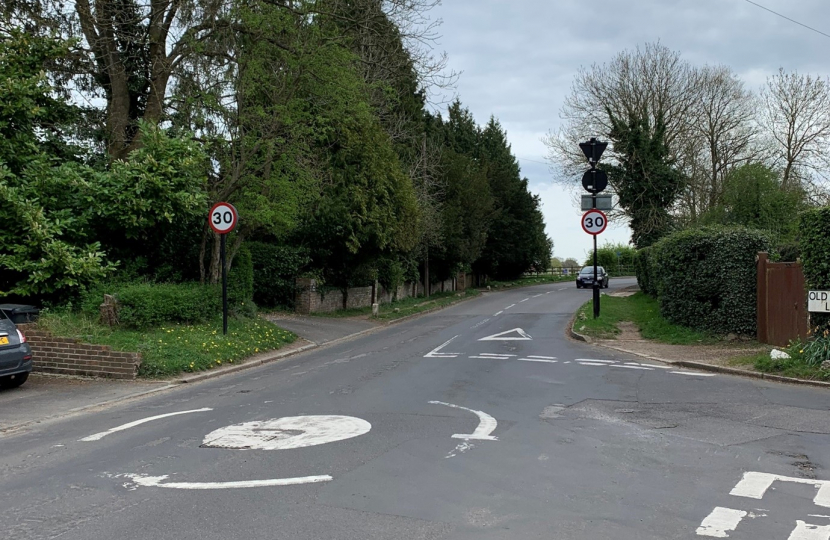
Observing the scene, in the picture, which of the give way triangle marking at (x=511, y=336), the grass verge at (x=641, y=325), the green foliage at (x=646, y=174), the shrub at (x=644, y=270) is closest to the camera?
the grass verge at (x=641, y=325)

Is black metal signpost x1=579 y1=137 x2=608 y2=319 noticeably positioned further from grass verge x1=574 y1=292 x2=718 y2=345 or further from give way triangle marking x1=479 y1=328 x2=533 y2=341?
give way triangle marking x1=479 y1=328 x2=533 y2=341

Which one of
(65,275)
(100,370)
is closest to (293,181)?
(65,275)

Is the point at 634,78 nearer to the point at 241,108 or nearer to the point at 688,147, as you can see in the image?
the point at 688,147

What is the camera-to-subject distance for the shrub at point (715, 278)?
48.6 feet

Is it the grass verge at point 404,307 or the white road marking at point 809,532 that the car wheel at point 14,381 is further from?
the grass verge at point 404,307

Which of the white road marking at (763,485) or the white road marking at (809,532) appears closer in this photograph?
the white road marking at (809,532)

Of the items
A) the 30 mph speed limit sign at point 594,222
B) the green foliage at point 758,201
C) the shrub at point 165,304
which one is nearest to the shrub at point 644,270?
the green foliage at point 758,201

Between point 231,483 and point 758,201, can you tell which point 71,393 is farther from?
point 758,201

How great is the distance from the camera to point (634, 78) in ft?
129

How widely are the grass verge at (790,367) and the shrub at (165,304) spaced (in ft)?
37.6

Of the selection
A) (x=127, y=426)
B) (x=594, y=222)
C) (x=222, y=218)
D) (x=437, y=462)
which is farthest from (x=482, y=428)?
(x=594, y=222)

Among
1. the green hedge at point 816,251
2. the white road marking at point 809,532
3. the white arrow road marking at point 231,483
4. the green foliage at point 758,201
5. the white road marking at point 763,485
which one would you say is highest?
the green foliage at point 758,201

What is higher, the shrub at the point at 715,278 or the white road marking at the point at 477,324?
the shrub at the point at 715,278

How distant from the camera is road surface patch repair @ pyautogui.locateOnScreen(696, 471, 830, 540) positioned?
4574 mm
